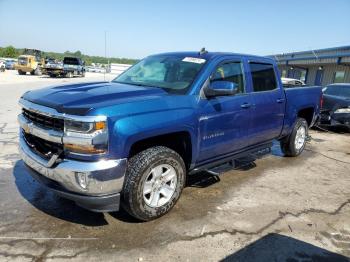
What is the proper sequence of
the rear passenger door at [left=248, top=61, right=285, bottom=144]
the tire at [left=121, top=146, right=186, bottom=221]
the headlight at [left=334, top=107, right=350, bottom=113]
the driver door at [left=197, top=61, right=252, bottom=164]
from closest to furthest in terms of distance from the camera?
the tire at [left=121, top=146, right=186, bottom=221], the driver door at [left=197, top=61, right=252, bottom=164], the rear passenger door at [left=248, top=61, right=285, bottom=144], the headlight at [left=334, top=107, right=350, bottom=113]

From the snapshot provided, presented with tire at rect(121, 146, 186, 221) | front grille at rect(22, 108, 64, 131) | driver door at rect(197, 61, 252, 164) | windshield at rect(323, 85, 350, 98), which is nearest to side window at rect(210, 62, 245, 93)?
driver door at rect(197, 61, 252, 164)

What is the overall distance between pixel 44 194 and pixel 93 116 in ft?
6.56

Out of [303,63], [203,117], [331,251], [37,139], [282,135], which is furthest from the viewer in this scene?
[303,63]

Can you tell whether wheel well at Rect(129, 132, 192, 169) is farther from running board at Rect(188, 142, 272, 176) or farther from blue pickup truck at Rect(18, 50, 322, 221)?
running board at Rect(188, 142, 272, 176)

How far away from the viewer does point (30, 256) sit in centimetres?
325

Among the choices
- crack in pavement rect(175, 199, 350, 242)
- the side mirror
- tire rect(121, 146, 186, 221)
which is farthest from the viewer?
the side mirror

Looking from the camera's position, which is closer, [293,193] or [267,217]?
[267,217]

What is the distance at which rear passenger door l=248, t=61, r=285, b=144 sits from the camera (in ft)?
17.7

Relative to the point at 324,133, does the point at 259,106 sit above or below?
above

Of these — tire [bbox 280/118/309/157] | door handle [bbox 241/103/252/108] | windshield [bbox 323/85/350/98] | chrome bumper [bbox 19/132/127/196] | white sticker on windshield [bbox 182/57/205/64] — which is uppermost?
white sticker on windshield [bbox 182/57/205/64]

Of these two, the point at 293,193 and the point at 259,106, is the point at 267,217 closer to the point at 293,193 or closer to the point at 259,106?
the point at 293,193

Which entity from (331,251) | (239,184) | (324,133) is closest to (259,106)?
(239,184)

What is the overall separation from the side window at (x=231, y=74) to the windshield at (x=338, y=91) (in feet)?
25.1

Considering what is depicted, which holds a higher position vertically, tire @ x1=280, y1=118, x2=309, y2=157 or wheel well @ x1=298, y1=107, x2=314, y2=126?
wheel well @ x1=298, y1=107, x2=314, y2=126
